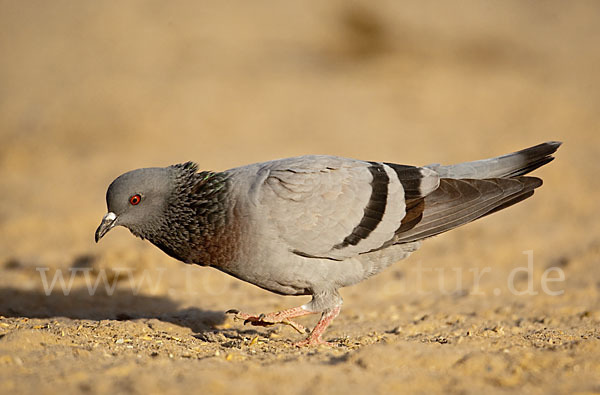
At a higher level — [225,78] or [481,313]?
[225,78]

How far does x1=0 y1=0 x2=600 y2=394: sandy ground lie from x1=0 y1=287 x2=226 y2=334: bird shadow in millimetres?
43

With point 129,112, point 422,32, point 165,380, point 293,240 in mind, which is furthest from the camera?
point 422,32

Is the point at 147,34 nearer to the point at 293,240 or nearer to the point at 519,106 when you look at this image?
the point at 519,106

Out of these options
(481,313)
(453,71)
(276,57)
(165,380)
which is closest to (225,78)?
(276,57)

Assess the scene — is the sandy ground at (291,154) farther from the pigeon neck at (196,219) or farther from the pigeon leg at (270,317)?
the pigeon neck at (196,219)

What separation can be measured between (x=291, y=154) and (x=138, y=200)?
7931mm

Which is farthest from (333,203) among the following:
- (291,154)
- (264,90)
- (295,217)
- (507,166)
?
(264,90)

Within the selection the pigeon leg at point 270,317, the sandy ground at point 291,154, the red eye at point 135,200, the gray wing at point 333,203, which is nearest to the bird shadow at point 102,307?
the sandy ground at point 291,154

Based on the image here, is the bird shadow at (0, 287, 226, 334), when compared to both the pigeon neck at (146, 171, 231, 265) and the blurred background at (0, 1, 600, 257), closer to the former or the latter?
the pigeon neck at (146, 171, 231, 265)

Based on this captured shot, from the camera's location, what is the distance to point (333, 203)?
5055 mm

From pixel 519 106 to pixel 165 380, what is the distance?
14.8 m

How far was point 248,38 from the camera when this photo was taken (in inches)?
772

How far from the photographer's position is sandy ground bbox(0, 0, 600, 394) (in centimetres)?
385

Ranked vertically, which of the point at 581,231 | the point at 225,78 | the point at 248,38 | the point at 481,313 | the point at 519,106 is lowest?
the point at 481,313
